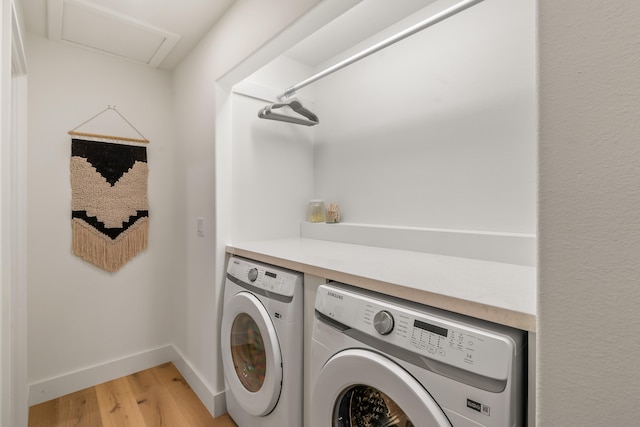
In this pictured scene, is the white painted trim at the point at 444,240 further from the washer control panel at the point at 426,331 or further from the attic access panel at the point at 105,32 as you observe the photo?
the attic access panel at the point at 105,32

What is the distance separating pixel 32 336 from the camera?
1.87 m

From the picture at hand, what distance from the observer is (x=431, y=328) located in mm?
767

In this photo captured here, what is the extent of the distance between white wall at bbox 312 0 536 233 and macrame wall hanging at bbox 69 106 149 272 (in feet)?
4.76

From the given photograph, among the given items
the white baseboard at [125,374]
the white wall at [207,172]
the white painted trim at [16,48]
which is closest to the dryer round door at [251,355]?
the white wall at [207,172]

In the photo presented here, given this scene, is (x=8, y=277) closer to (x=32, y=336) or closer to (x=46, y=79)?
(x=32, y=336)

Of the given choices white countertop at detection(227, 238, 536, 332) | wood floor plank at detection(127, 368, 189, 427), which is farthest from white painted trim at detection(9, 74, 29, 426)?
white countertop at detection(227, 238, 536, 332)

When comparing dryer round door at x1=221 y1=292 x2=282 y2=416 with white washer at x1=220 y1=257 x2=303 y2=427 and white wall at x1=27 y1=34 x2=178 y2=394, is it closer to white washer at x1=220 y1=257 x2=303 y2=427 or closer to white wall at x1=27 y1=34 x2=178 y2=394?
white washer at x1=220 y1=257 x2=303 y2=427

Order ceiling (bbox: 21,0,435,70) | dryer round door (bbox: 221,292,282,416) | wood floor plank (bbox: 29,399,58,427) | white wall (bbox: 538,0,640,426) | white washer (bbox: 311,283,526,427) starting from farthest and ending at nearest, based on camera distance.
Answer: wood floor plank (bbox: 29,399,58,427) → ceiling (bbox: 21,0,435,70) → dryer round door (bbox: 221,292,282,416) → white washer (bbox: 311,283,526,427) → white wall (bbox: 538,0,640,426)

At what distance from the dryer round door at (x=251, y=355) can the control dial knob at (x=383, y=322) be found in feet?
1.98

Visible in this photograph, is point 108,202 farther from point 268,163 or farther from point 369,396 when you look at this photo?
point 369,396

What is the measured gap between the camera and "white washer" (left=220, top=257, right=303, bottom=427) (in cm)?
125

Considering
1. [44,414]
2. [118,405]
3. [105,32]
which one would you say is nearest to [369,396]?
[118,405]

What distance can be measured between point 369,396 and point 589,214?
2.71 ft

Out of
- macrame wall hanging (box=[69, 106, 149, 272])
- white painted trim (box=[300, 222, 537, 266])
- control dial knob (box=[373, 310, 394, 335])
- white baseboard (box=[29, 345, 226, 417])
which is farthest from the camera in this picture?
macrame wall hanging (box=[69, 106, 149, 272])
